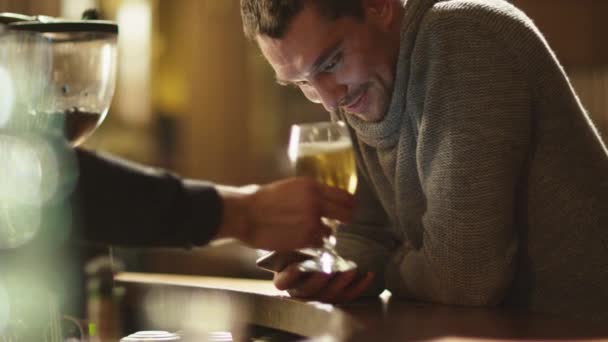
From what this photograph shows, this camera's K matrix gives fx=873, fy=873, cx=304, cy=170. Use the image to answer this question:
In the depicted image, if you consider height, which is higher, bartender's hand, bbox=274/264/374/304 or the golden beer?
the golden beer

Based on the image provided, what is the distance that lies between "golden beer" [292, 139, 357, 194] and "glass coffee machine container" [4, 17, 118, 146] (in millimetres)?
340

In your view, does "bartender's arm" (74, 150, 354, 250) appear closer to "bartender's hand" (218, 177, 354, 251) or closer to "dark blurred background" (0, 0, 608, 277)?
"bartender's hand" (218, 177, 354, 251)

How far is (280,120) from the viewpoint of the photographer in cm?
594

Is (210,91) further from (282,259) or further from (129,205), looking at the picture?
(129,205)

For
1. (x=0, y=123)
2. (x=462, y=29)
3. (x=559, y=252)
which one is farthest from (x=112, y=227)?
(x=559, y=252)

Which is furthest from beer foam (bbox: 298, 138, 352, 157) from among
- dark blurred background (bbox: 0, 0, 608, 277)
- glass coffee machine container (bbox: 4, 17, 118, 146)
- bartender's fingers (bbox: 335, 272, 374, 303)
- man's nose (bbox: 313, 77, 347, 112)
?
dark blurred background (bbox: 0, 0, 608, 277)

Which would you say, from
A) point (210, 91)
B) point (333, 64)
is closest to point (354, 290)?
point (333, 64)

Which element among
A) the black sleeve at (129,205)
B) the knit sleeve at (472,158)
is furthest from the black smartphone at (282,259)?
the black sleeve at (129,205)

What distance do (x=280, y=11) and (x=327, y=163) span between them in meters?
0.29

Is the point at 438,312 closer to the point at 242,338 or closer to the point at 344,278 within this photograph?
the point at 344,278

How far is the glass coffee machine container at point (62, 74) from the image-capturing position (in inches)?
47.3

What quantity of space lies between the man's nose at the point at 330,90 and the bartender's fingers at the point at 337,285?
337 millimetres

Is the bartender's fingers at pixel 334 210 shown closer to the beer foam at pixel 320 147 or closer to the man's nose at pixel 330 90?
the beer foam at pixel 320 147

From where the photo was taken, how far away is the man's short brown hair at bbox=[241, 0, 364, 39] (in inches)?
60.7
